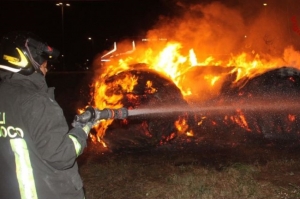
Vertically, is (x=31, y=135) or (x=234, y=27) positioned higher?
(x=234, y=27)

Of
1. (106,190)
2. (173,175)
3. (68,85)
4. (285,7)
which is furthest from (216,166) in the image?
(285,7)

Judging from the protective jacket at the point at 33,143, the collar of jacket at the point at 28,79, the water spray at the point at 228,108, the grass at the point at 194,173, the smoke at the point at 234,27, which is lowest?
the grass at the point at 194,173

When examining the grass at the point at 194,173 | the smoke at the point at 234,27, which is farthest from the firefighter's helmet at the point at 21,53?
the smoke at the point at 234,27

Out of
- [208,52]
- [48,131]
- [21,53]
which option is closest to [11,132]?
[48,131]

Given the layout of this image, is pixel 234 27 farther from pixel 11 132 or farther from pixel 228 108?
pixel 11 132

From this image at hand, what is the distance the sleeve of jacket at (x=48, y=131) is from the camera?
6.23 ft

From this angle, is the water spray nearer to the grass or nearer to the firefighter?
the grass

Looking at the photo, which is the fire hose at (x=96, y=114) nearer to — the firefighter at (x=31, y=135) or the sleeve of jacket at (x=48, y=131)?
the firefighter at (x=31, y=135)

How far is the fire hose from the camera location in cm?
236

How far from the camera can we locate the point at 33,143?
1.96 metres

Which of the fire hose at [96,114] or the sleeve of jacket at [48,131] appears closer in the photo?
the sleeve of jacket at [48,131]

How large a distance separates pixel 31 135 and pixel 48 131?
12cm

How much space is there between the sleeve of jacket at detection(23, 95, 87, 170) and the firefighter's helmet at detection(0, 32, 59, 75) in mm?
279

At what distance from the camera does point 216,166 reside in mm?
6238
